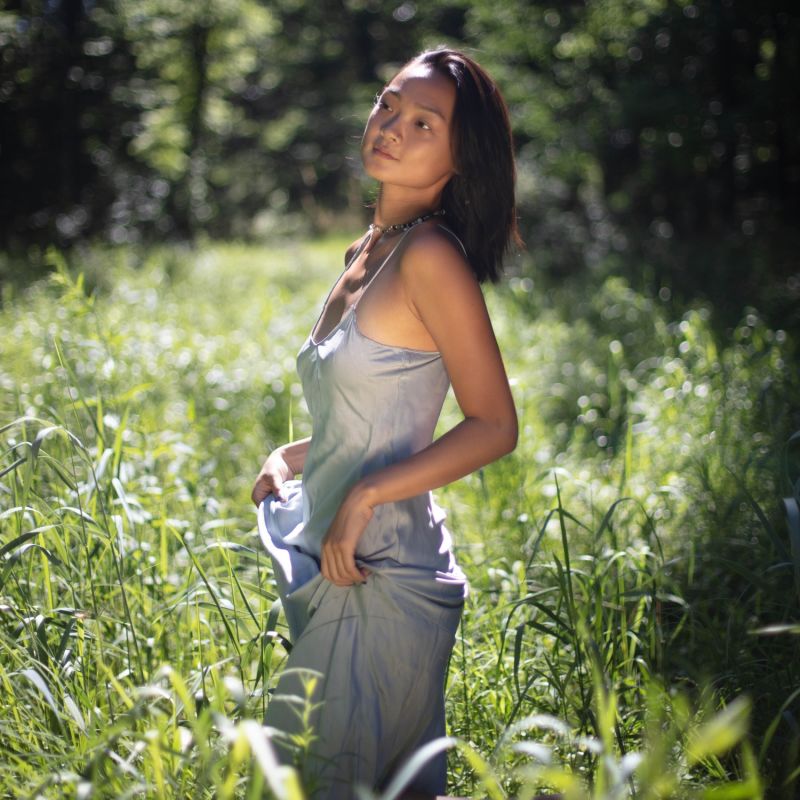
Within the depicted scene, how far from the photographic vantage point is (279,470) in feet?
6.93

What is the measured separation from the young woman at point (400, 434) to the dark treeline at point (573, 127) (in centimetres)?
614

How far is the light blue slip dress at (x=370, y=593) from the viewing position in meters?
1.65

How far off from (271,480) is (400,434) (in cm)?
47

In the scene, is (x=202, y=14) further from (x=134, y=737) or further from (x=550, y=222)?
(x=134, y=737)

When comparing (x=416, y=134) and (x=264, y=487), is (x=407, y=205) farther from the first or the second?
(x=264, y=487)

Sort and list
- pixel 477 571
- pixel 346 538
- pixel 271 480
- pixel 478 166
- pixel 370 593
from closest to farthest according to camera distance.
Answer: pixel 346 538, pixel 370 593, pixel 478 166, pixel 271 480, pixel 477 571

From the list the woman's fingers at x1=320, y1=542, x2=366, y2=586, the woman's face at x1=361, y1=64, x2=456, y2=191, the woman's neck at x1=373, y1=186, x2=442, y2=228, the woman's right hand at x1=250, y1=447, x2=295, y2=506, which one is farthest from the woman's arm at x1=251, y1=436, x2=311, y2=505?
the woman's face at x1=361, y1=64, x2=456, y2=191

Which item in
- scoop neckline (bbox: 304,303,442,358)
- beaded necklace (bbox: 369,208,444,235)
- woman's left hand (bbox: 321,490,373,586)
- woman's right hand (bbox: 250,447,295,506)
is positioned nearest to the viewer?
woman's left hand (bbox: 321,490,373,586)

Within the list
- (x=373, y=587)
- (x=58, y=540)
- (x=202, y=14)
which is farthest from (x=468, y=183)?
(x=202, y=14)

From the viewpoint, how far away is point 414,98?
1804mm

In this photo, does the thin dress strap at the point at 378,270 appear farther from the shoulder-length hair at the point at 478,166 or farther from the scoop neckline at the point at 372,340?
the shoulder-length hair at the point at 478,166

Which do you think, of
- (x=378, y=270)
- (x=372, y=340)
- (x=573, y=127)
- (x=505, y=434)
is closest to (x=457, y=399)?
(x=505, y=434)

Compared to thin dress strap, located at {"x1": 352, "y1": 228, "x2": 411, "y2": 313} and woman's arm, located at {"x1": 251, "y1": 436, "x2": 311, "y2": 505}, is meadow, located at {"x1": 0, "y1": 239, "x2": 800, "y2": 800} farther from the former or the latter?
thin dress strap, located at {"x1": 352, "y1": 228, "x2": 411, "y2": 313}

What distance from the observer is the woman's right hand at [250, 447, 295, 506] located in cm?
208
